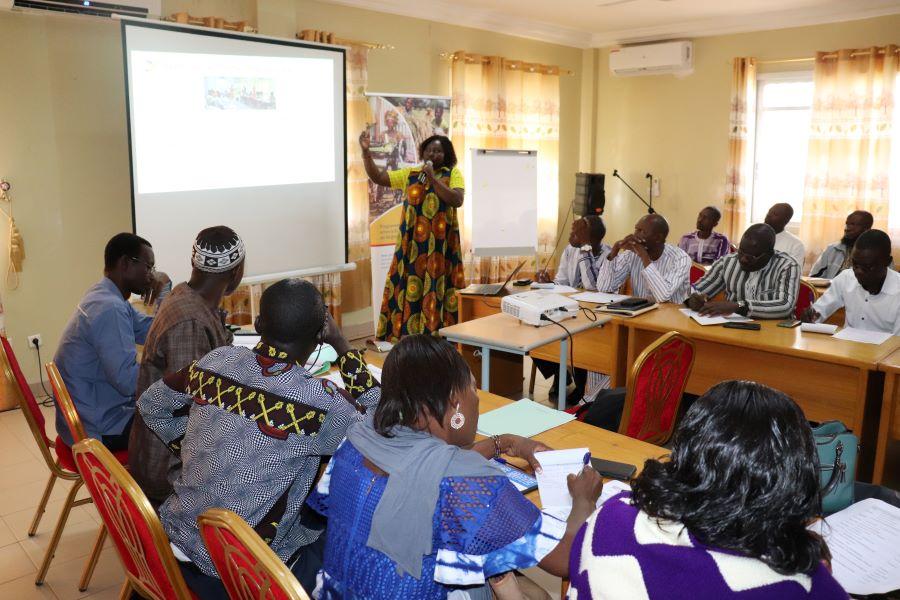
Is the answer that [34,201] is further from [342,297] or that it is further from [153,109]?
[342,297]

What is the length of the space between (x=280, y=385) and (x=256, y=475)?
20 centimetres

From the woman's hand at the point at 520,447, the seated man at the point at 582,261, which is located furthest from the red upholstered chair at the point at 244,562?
the seated man at the point at 582,261

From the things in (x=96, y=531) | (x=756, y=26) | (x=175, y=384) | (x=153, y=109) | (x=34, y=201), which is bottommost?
(x=96, y=531)

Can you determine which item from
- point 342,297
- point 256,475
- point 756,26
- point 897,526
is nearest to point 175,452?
point 256,475

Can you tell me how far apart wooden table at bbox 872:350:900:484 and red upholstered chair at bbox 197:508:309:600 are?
266 centimetres

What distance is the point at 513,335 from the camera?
3418 millimetres

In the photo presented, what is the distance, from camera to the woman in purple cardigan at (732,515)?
3.46 ft

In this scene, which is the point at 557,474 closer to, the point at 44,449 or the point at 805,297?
the point at 44,449

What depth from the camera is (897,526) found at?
5.24 ft

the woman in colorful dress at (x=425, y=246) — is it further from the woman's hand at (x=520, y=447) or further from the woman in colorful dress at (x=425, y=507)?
the woman in colorful dress at (x=425, y=507)

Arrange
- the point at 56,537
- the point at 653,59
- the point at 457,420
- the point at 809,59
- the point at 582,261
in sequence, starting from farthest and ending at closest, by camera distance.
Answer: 1. the point at 653,59
2. the point at 809,59
3. the point at 582,261
4. the point at 56,537
5. the point at 457,420

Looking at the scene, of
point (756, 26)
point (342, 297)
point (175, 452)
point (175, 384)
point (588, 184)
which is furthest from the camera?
point (588, 184)

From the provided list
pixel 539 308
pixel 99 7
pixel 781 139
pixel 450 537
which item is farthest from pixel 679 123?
pixel 450 537

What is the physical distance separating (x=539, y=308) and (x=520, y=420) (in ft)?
4.47
